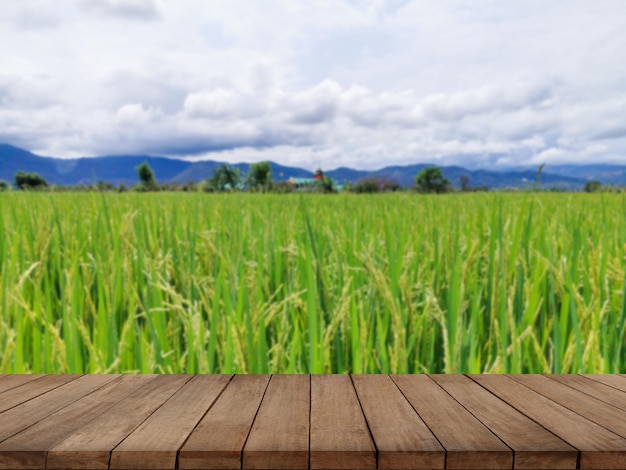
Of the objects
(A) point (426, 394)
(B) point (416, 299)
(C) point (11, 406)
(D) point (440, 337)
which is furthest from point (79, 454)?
(B) point (416, 299)

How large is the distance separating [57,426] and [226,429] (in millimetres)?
354

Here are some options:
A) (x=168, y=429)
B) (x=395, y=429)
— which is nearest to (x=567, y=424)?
(x=395, y=429)

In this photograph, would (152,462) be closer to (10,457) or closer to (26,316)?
(10,457)

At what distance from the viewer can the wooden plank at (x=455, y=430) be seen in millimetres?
912

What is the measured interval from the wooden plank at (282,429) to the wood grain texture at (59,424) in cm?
37

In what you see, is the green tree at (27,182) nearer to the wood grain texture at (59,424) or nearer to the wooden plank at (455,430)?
the wood grain texture at (59,424)

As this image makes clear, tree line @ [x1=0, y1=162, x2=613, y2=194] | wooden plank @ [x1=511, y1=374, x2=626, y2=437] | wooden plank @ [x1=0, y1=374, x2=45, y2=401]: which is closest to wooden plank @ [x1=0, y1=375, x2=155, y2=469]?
wooden plank @ [x1=0, y1=374, x2=45, y2=401]

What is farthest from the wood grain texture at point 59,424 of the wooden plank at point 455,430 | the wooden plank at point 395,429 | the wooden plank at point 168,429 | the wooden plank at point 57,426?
the wooden plank at point 455,430

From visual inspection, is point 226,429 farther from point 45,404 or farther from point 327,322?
point 327,322

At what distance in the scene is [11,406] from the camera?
1.16m

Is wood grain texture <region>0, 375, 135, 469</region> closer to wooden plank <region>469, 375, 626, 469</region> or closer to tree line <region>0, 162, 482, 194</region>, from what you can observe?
wooden plank <region>469, 375, 626, 469</region>

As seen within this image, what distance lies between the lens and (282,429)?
100 cm

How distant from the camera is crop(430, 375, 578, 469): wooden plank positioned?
3.03ft

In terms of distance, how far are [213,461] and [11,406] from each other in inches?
22.8
